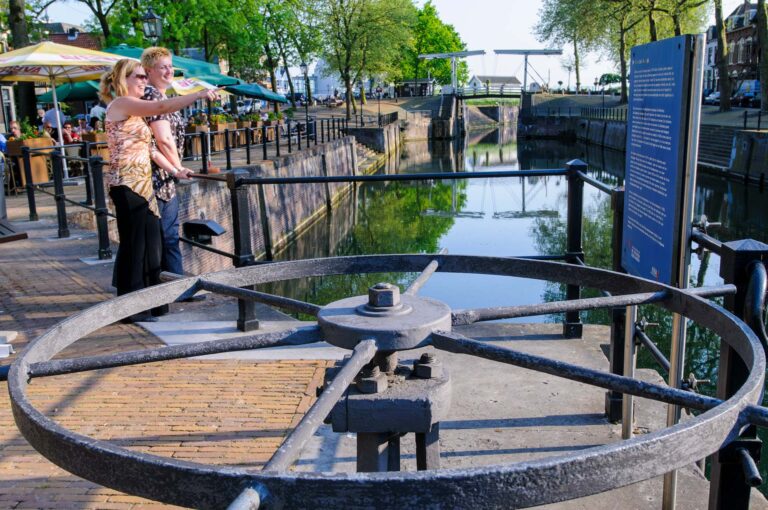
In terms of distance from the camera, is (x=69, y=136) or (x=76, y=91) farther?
(x=76, y=91)

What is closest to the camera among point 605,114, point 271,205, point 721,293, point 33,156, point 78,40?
point 721,293

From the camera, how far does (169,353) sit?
A: 149 centimetres

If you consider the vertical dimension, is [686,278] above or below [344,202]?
above

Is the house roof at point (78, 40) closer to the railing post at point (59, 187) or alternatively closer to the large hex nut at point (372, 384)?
the railing post at point (59, 187)

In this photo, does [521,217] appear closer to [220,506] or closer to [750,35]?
[220,506]

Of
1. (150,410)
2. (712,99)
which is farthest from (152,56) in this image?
(712,99)

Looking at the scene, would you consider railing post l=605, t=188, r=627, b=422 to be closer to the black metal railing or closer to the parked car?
the black metal railing

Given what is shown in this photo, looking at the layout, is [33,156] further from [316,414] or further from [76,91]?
[316,414]

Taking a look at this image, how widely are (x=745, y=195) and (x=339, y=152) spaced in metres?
13.8

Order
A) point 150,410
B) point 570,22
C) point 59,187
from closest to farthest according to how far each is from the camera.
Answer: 1. point 150,410
2. point 59,187
3. point 570,22

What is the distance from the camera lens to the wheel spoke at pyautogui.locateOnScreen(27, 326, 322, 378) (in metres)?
1.40

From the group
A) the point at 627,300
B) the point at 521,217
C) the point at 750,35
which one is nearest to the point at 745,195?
the point at 521,217

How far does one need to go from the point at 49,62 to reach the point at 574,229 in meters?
9.41

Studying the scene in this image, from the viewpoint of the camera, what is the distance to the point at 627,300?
1702mm
